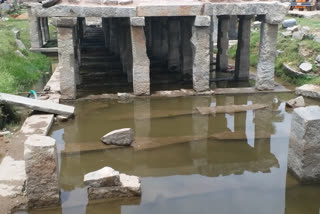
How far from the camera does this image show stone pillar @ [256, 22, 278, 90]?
10951mm

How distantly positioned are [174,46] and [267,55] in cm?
466

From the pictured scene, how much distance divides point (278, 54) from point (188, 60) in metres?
4.09

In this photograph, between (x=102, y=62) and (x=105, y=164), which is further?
(x=102, y=62)

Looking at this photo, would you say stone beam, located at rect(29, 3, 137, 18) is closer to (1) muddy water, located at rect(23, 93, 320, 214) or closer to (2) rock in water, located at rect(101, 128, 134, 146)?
(1) muddy water, located at rect(23, 93, 320, 214)

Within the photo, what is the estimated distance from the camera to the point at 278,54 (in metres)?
15.0

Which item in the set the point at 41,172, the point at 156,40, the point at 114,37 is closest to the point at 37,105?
the point at 41,172

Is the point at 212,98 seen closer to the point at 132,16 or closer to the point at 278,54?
the point at 132,16

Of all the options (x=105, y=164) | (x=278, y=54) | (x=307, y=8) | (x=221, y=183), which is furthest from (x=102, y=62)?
(x=307, y=8)

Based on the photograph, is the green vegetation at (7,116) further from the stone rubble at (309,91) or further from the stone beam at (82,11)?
the stone rubble at (309,91)

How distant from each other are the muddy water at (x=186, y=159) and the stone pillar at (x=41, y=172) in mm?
166

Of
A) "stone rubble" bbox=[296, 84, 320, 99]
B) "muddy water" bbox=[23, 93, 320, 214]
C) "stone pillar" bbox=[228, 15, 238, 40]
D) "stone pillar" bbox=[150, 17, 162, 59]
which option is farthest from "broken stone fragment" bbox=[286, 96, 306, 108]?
"stone pillar" bbox=[228, 15, 238, 40]

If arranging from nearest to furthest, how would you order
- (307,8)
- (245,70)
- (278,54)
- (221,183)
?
(221,183), (245,70), (278,54), (307,8)

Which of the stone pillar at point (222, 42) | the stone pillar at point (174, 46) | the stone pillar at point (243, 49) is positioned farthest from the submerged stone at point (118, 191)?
the stone pillar at point (222, 42)

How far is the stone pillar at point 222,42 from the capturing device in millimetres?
14078
